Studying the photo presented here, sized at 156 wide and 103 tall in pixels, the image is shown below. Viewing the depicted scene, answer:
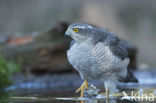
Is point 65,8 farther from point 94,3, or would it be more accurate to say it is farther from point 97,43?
point 97,43

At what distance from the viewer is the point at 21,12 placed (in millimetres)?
24062

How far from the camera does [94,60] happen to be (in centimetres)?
657

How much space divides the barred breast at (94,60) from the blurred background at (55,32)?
2994mm

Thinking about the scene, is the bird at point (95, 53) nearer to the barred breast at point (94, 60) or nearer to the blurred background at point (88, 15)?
the barred breast at point (94, 60)

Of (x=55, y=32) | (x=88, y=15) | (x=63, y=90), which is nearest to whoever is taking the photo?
(x=63, y=90)

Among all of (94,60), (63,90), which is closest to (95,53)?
(94,60)

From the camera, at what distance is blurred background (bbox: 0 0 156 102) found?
1124 cm

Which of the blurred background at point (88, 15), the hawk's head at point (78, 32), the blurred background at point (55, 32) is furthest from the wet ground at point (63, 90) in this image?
the blurred background at point (88, 15)

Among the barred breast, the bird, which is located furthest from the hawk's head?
the barred breast

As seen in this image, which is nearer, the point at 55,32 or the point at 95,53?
the point at 95,53

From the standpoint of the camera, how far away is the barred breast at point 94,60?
653 cm

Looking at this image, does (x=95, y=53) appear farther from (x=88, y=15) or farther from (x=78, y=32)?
(x=88, y=15)

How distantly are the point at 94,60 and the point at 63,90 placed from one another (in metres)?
2.12

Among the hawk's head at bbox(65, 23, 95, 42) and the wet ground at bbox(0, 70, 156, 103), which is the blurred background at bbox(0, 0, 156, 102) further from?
the hawk's head at bbox(65, 23, 95, 42)
